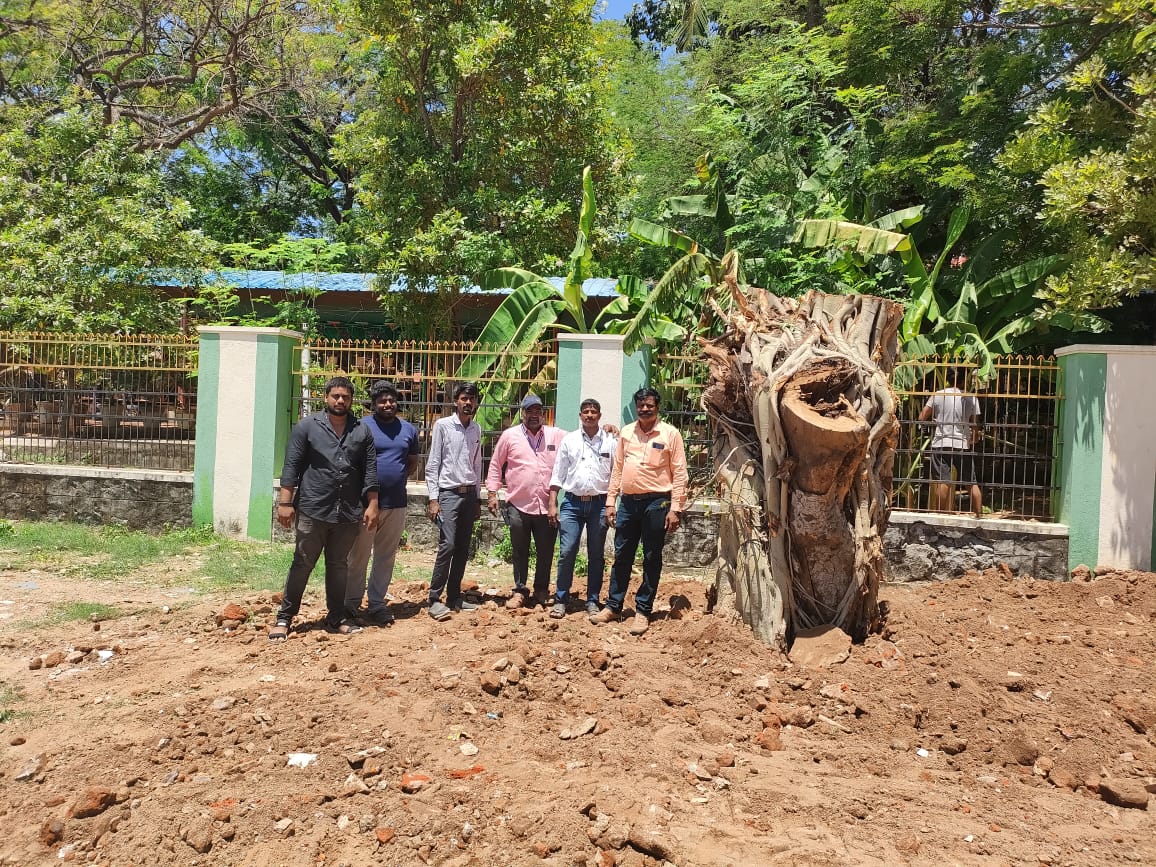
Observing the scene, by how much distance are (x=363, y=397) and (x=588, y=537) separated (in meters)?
4.16

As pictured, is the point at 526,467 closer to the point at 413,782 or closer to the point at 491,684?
the point at 491,684

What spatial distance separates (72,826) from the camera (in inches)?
143

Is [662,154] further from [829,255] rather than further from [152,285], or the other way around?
[152,285]

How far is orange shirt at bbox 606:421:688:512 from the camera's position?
653 centimetres

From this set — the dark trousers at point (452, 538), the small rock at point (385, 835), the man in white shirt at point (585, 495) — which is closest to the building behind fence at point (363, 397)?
the man in white shirt at point (585, 495)

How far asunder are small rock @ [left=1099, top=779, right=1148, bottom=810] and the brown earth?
0.01m

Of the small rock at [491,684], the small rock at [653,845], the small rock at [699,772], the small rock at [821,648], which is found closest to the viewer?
the small rock at [653,845]

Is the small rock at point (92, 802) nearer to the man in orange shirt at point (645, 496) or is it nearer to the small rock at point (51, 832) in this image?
the small rock at point (51, 832)

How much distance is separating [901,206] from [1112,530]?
7304 mm

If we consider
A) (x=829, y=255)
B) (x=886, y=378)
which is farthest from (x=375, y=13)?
(x=886, y=378)

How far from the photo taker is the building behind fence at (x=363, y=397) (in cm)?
847

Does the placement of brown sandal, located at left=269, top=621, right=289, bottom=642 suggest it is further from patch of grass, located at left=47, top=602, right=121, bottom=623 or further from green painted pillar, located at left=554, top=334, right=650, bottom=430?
green painted pillar, located at left=554, top=334, right=650, bottom=430

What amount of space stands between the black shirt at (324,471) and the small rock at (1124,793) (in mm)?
4477

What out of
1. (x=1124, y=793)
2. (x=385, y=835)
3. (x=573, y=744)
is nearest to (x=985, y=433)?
(x=1124, y=793)
